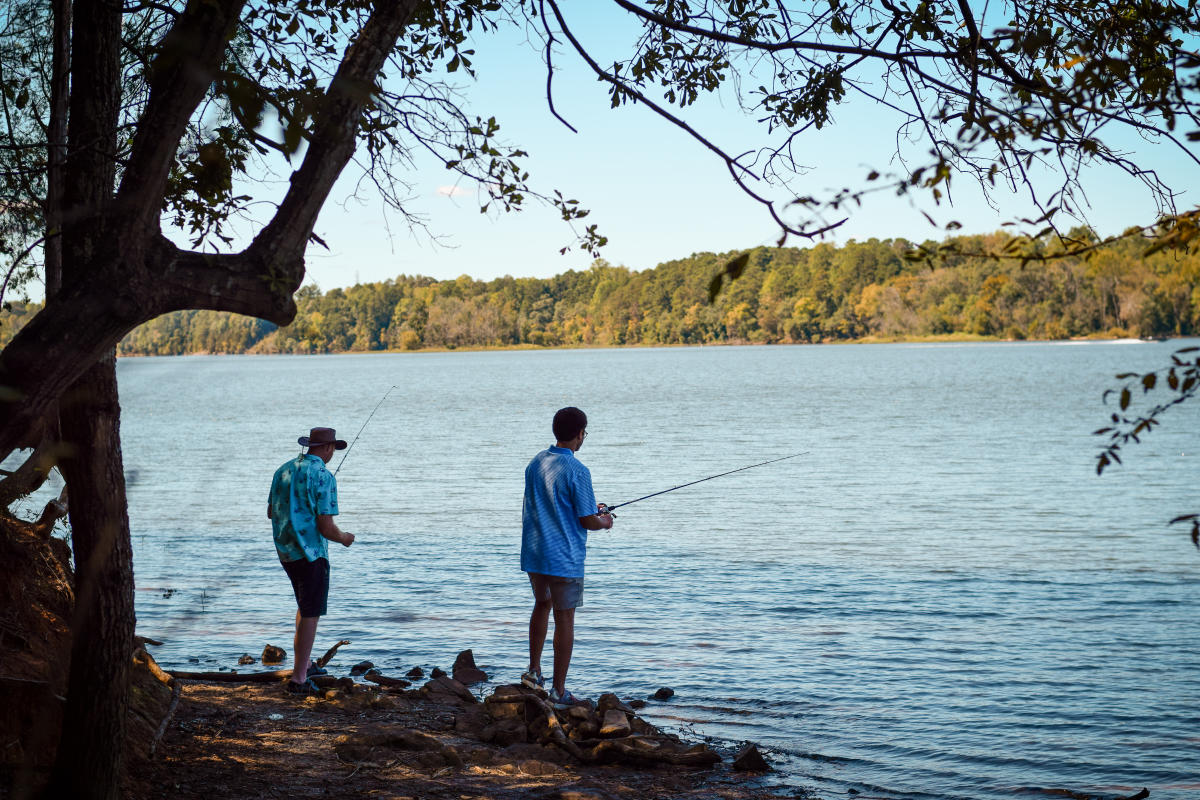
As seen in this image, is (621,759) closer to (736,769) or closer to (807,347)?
(736,769)

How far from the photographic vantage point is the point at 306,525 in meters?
7.05

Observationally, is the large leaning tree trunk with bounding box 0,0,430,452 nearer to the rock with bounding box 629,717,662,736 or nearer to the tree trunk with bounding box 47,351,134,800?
the tree trunk with bounding box 47,351,134,800

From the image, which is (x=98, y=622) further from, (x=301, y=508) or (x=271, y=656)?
(x=271, y=656)

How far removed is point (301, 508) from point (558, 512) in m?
1.66

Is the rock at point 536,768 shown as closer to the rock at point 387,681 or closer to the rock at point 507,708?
the rock at point 507,708

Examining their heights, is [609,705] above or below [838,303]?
below

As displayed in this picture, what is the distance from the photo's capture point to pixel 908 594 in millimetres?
12812

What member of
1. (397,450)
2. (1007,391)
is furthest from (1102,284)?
(397,450)

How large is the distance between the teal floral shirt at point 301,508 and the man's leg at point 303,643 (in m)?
0.44

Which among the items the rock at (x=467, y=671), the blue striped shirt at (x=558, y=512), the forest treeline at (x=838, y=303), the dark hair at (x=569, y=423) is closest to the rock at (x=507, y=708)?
the blue striped shirt at (x=558, y=512)

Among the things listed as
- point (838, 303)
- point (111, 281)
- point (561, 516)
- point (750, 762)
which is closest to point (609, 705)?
point (750, 762)

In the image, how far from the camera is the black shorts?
7.14 meters

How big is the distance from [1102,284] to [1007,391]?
282ft

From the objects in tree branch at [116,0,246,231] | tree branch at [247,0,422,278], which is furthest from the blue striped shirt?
tree branch at [116,0,246,231]
